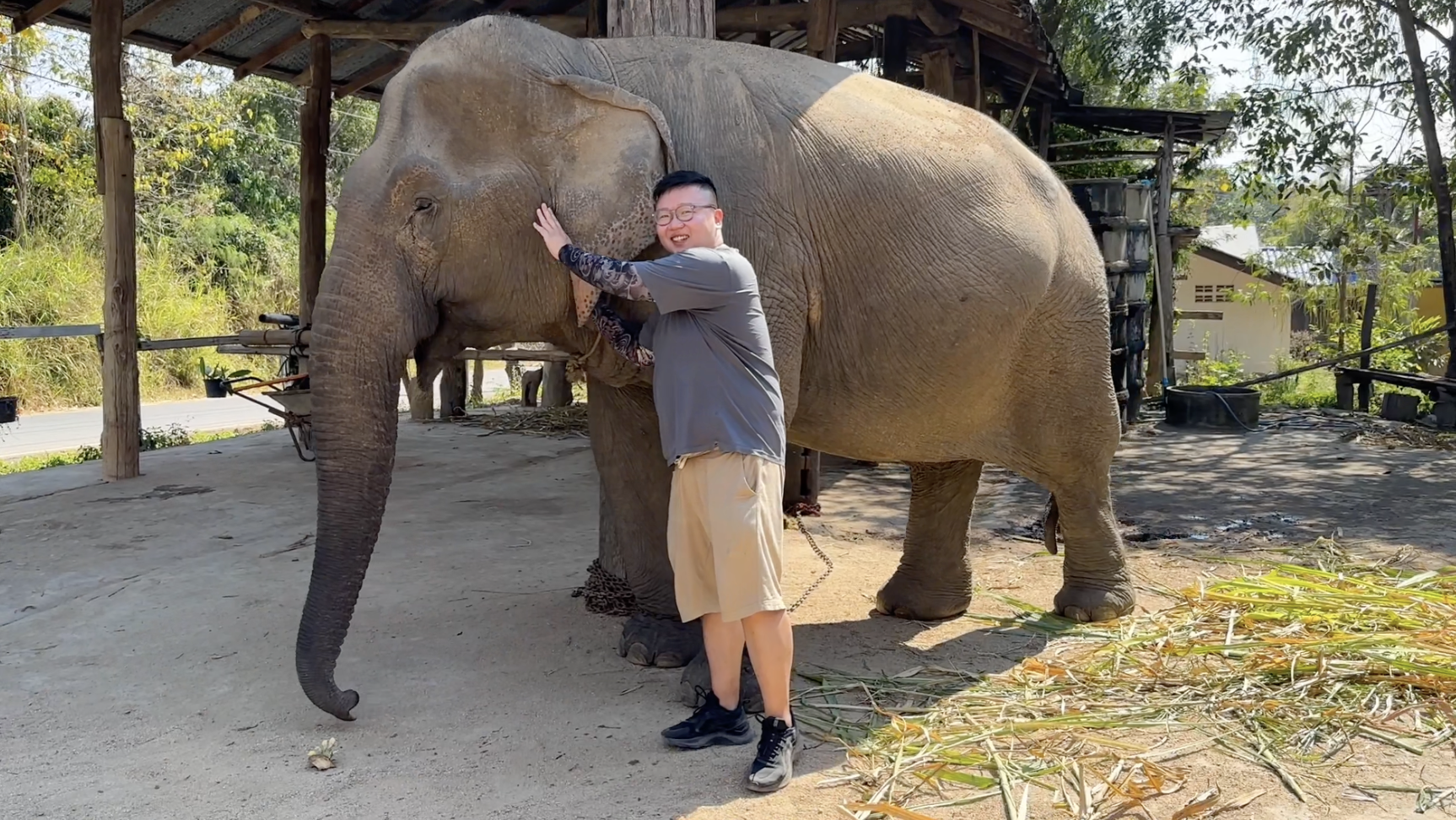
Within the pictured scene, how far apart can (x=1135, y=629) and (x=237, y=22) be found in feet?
26.1

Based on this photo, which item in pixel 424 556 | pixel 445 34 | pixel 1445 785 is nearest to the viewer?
pixel 1445 785

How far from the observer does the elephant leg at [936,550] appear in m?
4.66

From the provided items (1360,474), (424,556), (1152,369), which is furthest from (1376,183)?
(424,556)

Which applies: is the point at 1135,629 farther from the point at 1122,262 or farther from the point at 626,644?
the point at 1122,262

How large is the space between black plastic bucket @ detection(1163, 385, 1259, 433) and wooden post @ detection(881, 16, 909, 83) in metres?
4.80

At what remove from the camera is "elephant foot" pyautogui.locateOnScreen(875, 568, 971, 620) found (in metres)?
4.64

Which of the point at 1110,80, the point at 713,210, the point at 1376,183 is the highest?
the point at 1110,80

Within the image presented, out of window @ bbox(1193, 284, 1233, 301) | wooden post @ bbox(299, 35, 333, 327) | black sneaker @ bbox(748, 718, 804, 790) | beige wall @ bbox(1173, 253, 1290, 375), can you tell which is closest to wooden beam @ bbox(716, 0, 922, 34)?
wooden post @ bbox(299, 35, 333, 327)

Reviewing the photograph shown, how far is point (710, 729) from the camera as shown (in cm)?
328

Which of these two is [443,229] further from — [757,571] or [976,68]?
[976,68]

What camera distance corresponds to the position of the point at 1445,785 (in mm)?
2988

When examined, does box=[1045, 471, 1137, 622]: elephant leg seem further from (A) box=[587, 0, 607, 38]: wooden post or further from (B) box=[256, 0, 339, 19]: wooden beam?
(B) box=[256, 0, 339, 19]: wooden beam

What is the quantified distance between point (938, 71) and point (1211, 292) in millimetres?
21766

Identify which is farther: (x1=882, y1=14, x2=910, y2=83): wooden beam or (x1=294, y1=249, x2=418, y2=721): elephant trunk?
(x1=882, y1=14, x2=910, y2=83): wooden beam
